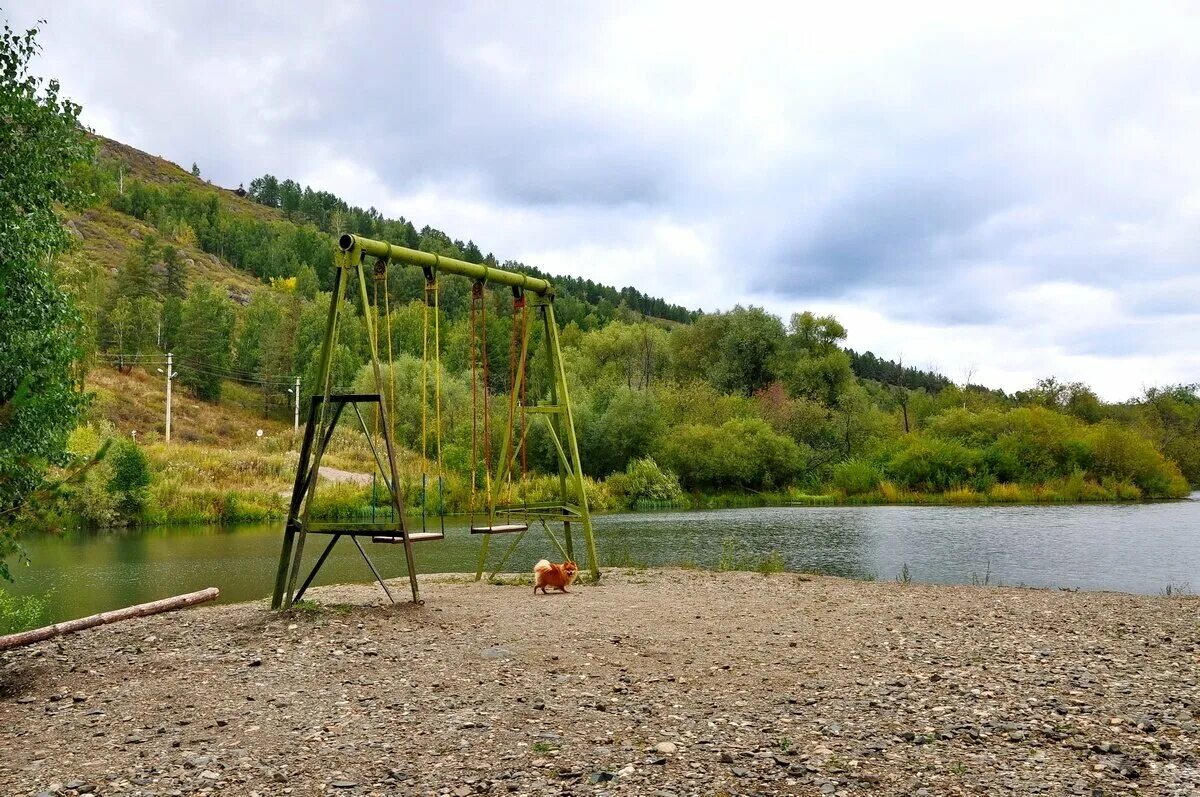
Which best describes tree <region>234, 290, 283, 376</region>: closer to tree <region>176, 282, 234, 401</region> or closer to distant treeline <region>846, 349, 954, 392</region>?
tree <region>176, 282, 234, 401</region>

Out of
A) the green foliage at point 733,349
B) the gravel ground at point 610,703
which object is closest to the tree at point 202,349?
the green foliage at point 733,349

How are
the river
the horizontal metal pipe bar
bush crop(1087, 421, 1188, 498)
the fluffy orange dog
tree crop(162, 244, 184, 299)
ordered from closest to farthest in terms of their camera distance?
the horizontal metal pipe bar → the fluffy orange dog → the river → bush crop(1087, 421, 1188, 498) → tree crop(162, 244, 184, 299)

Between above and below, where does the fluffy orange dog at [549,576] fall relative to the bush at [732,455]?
below

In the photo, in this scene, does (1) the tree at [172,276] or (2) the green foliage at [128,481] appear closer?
(2) the green foliage at [128,481]

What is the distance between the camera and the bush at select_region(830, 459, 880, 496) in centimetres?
5959

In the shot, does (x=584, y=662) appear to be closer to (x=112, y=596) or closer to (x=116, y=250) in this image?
(x=112, y=596)

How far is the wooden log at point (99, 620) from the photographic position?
34.5 feet

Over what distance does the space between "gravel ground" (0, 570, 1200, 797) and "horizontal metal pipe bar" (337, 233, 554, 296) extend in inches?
202

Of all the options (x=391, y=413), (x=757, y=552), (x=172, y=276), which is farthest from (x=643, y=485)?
(x=172, y=276)

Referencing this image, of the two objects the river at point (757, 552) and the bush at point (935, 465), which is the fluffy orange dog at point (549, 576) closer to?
the river at point (757, 552)

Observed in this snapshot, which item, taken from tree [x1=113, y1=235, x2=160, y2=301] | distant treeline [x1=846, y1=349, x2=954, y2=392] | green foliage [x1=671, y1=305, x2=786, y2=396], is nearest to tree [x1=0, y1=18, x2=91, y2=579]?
green foliage [x1=671, y1=305, x2=786, y2=396]

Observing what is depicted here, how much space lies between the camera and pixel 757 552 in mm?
26641

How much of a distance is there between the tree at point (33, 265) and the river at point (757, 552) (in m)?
8.65

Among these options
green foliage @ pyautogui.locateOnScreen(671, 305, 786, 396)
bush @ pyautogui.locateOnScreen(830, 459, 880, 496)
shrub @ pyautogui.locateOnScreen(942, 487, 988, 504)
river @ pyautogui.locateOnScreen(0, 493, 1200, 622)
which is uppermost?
green foliage @ pyautogui.locateOnScreen(671, 305, 786, 396)
